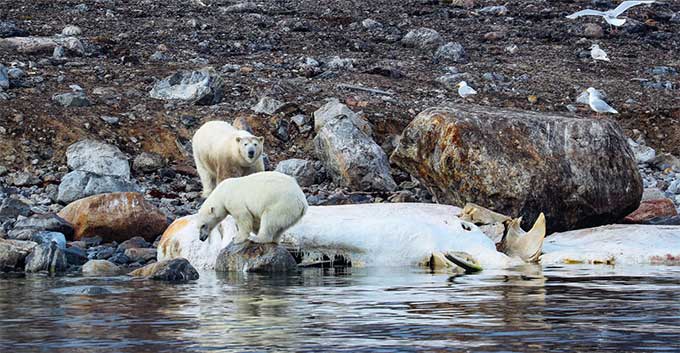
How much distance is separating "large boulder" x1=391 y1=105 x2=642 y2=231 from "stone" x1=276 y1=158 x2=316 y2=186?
466 centimetres

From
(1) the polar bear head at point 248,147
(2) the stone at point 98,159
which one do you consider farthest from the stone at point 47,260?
(2) the stone at point 98,159

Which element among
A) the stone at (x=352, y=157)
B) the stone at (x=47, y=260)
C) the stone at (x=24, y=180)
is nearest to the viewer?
the stone at (x=47, y=260)

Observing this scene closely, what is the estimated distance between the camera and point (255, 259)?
1072 cm

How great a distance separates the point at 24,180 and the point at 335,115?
504 centimetres

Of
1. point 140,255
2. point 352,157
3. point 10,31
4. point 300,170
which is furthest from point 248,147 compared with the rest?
point 10,31

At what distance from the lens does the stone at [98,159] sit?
18.6m

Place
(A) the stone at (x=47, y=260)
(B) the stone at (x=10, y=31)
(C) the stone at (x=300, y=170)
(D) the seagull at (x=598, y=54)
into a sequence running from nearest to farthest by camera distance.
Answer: (A) the stone at (x=47, y=260) → (C) the stone at (x=300, y=170) → (B) the stone at (x=10, y=31) → (D) the seagull at (x=598, y=54)

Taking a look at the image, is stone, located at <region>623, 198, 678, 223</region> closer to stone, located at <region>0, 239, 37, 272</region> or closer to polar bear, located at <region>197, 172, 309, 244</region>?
polar bear, located at <region>197, 172, 309, 244</region>

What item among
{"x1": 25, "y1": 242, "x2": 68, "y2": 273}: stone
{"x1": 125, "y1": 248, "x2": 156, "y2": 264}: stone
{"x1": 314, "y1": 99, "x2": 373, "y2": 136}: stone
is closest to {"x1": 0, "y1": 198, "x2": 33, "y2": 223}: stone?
{"x1": 125, "y1": 248, "x2": 156, "y2": 264}: stone

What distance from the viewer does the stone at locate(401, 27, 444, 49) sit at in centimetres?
2767

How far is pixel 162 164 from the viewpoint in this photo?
1934 centimetres

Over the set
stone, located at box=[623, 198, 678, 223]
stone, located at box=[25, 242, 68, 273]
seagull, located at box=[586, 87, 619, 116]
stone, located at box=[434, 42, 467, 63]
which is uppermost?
stone, located at box=[434, 42, 467, 63]

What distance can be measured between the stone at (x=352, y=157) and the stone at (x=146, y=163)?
8.06 ft

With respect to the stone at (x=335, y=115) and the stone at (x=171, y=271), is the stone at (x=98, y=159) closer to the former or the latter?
the stone at (x=335, y=115)
